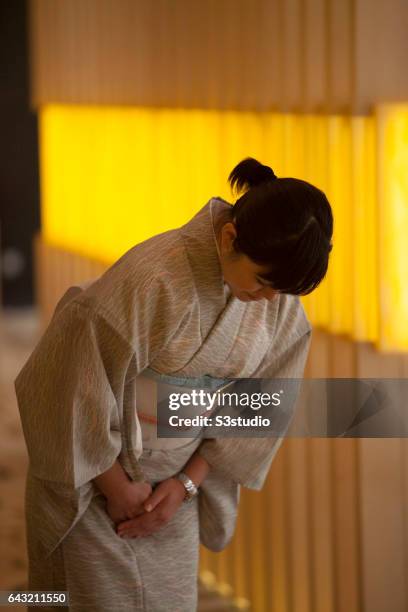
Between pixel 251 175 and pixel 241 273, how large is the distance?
0.36 feet

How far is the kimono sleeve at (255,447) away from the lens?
4.12 ft

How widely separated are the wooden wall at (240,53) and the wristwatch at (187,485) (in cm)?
53

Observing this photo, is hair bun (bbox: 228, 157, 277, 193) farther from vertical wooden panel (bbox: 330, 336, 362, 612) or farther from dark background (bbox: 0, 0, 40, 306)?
dark background (bbox: 0, 0, 40, 306)

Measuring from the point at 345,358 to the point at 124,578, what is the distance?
1.38 feet

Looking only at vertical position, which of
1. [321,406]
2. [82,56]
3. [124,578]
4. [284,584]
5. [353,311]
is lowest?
[284,584]

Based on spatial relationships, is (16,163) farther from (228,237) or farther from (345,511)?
(228,237)

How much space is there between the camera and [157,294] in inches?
44.8

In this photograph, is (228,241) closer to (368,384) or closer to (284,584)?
(368,384)

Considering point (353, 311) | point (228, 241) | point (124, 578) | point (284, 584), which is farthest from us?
point (284, 584)

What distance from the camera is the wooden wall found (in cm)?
131

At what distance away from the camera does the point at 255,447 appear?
129cm

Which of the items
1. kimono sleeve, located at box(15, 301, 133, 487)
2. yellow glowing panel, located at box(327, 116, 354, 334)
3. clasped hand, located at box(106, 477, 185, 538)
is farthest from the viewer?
yellow glowing panel, located at box(327, 116, 354, 334)

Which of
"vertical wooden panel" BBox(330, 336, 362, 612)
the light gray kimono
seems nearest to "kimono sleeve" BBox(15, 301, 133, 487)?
the light gray kimono

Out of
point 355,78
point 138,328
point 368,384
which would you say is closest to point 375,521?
point 368,384
